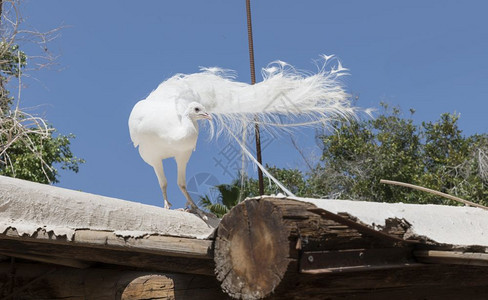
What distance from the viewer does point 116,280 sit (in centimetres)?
258

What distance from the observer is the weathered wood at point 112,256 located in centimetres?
228

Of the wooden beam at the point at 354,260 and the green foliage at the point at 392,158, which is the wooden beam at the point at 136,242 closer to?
the wooden beam at the point at 354,260

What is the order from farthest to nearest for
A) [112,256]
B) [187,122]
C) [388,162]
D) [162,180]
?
[388,162]
[162,180]
[187,122]
[112,256]

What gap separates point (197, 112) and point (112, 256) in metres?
1.57

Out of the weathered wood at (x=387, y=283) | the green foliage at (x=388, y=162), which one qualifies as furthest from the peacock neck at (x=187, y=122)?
the green foliage at (x=388, y=162)

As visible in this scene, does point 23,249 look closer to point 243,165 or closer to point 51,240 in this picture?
point 51,240

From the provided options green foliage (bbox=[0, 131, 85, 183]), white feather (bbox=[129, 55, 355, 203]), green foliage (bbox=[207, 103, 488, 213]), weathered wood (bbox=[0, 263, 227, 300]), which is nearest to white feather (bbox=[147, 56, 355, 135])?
white feather (bbox=[129, 55, 355, 203])

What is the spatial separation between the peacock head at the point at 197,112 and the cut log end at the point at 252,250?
81.0 inches

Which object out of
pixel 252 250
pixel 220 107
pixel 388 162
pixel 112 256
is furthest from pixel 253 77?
pixel 388 162

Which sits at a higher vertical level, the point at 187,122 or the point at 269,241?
the point at 187,122

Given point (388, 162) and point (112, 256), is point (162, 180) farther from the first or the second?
point (388, 162)

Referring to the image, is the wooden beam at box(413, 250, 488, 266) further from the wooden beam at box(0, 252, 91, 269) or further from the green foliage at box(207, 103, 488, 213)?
the green foliage at box(207, 103, 488, 213)

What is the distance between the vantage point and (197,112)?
382cm

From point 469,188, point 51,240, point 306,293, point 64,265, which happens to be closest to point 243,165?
point 64,265
